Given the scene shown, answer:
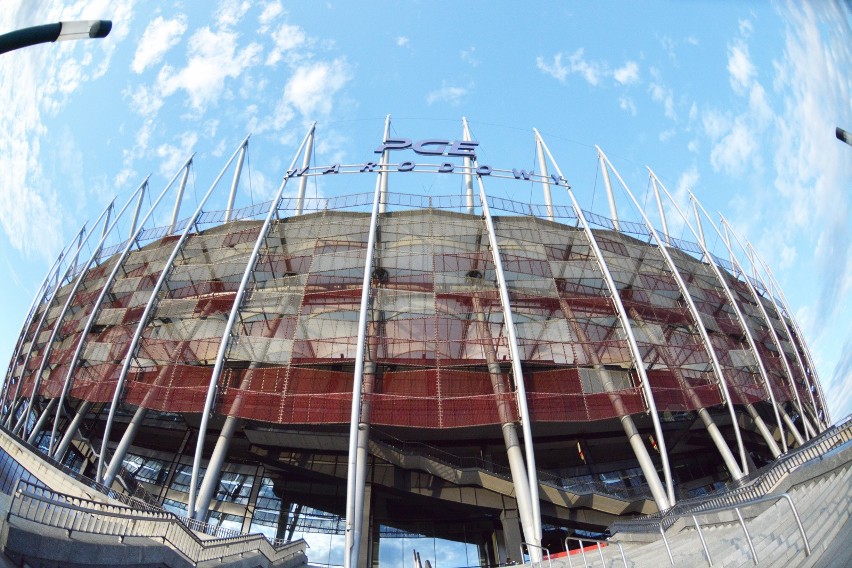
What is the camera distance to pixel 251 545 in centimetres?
1728

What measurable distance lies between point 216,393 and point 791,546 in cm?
2462

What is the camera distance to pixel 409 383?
28578 mm

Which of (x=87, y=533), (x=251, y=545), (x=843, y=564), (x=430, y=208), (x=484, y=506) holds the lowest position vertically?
(x=843, y=564)

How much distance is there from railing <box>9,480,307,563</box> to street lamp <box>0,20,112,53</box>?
7139mm

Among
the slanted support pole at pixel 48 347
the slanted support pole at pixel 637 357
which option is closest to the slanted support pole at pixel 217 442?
the slanted support pole at pixel 48 347

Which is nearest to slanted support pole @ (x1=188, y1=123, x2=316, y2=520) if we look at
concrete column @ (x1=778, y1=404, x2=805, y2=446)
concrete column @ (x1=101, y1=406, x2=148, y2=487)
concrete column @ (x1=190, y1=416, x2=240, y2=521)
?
concrete column @ (x1=190, y1=416, x2=240, y2=521)

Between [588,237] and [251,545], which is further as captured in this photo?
[588,237]

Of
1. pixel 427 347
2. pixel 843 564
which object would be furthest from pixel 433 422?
pixel 843 564

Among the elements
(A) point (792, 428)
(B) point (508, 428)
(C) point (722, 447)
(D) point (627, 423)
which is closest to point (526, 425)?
(B) point (508, 428)

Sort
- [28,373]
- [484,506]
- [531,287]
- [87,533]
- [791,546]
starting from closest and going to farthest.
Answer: [791,546]
[87,533]
[484,506]
[531,287]
[28,373]

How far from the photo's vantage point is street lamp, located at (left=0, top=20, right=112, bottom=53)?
6223 mm

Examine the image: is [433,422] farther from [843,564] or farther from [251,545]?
[843,564]

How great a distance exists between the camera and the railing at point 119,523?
975cm

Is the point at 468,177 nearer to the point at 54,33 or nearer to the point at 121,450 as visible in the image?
the point at 121,450
